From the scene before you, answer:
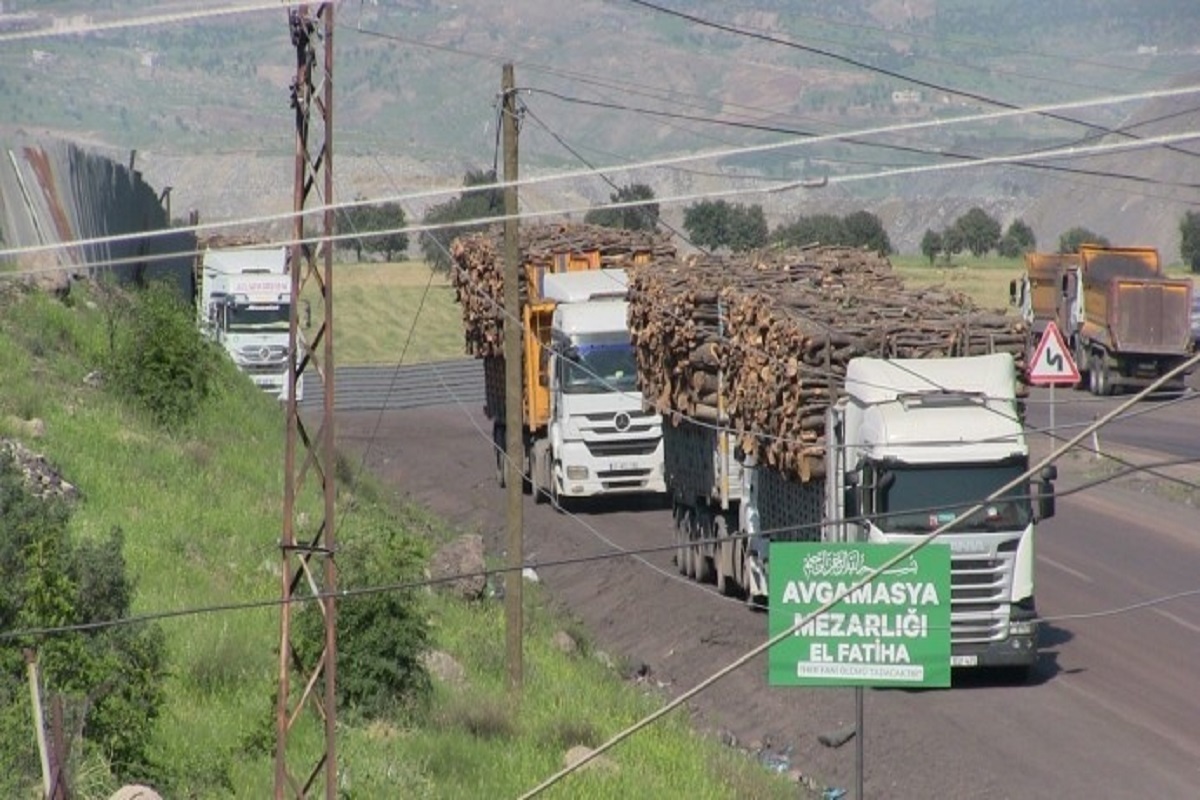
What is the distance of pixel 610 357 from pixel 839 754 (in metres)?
15.4

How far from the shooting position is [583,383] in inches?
1409

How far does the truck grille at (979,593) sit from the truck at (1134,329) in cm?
3078

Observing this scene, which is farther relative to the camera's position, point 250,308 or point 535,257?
point 250,308

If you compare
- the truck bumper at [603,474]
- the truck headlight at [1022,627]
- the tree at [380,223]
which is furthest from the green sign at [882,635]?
the tree at [380,223]

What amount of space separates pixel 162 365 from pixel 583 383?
6938 mm

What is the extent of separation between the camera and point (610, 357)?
117 feet

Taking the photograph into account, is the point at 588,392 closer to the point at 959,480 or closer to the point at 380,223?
the point at 959,480

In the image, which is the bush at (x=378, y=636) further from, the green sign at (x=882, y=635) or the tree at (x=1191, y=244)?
the tree at (x=1191, y=244)

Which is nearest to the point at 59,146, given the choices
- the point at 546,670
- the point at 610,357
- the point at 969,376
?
the point at 610,357

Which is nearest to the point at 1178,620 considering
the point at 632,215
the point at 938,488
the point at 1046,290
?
the point at 938,488

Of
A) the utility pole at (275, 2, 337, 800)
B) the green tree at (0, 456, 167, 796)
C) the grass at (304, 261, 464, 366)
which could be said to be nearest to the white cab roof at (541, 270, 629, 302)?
the green tree at (0, 456, 167, 796)

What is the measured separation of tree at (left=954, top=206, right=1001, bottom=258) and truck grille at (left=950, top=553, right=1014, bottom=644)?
96.7 metres

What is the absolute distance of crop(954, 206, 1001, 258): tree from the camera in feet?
387

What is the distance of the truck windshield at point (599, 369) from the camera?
35562mm
